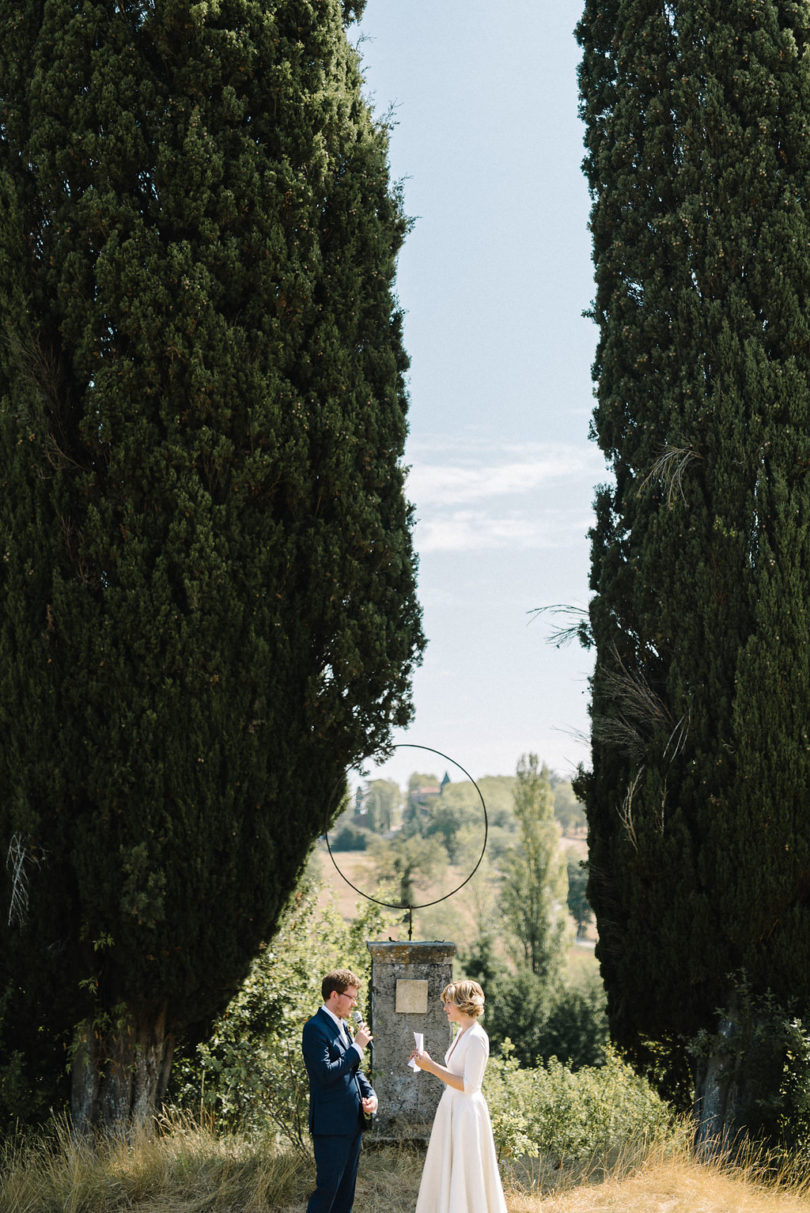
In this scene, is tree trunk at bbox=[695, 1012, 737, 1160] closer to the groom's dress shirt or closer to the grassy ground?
the grassy ground

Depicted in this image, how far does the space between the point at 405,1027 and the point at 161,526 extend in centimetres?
404

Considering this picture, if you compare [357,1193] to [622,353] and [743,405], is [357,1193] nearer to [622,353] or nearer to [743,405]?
[743,405]

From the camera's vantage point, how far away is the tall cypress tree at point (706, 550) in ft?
25.1

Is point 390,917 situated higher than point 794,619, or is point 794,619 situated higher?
point 794,619

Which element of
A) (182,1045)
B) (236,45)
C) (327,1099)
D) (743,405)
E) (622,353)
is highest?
(236,45)

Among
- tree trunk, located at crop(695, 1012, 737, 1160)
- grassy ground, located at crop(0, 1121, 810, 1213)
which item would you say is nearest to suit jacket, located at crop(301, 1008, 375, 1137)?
grassy ground, located at crop(0, 1121, 810, 1213)

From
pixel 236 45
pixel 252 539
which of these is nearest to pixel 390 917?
pixel 252 539

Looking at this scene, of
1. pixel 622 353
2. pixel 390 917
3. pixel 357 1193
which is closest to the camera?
pixel 357 1193

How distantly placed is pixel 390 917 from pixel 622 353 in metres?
7.13

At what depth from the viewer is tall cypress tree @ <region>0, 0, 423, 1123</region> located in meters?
6.97

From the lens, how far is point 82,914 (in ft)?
23.0

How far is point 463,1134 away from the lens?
15.7 feet

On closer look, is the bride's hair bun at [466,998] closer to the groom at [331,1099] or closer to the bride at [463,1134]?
the bride at [463,1134]

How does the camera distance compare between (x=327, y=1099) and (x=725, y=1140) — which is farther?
(x=725, y=1140)
